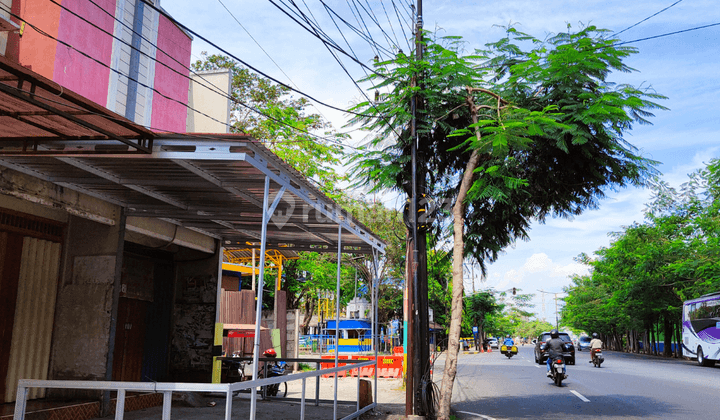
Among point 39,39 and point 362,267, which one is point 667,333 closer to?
point 362,267

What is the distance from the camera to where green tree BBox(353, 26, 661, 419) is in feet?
29.9

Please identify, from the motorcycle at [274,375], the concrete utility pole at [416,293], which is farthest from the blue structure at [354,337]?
the concrete utility pole at [416,293]

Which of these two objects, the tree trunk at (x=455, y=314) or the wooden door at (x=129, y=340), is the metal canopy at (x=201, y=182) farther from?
the wooden door at (x=129, y=340)

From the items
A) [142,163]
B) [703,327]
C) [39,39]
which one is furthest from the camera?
[703,327]

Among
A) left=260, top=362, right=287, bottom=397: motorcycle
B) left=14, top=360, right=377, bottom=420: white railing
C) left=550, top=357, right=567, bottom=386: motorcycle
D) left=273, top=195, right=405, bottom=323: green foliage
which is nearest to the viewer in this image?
left=14, top=360, right=377, bottom=420: white railing

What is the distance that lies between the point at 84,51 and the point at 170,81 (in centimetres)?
349

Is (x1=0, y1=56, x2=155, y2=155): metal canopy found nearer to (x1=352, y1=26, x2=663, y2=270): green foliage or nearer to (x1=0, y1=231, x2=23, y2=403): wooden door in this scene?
(x1=0, y1=231, x2=23, y2=403): wooden door

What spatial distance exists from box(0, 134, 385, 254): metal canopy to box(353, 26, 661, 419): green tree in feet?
6.36

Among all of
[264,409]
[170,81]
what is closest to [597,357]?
[264,409]

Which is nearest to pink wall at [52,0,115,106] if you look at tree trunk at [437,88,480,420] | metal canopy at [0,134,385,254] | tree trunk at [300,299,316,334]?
metal canopy at [0,134,385,254]

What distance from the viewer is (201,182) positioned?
283 inches

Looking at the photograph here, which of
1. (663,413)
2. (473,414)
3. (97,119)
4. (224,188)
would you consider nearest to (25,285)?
(224,188)

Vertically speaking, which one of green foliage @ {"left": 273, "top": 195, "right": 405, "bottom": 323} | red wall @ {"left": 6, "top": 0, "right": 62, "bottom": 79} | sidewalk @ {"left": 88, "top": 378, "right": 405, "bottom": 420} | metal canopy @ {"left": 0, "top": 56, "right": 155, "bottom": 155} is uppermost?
red wall @ {"left": 6, "top": 0, "right": 62, "bottom": 79}

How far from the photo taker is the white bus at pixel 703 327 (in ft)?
91.9
